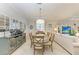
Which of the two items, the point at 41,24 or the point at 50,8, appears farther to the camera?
the point at 41,24

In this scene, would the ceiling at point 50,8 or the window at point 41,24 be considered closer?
the ceiling at point 50,8

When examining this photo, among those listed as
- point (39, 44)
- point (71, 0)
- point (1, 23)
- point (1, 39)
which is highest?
point (71, 0)

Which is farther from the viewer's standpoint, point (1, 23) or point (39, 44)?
point (39, 44)

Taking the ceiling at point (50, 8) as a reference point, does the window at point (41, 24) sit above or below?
below

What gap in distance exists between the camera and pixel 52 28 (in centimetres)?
1058

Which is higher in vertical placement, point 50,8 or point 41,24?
point 50,8

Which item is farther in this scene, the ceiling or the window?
the window

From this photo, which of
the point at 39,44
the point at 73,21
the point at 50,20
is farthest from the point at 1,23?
the point at 50,20

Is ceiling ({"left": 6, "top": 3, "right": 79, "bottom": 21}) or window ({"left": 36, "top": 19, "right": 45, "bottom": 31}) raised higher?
ceiling ({"left": 6, "top": 3, "right": 79, "bottom": 21})
